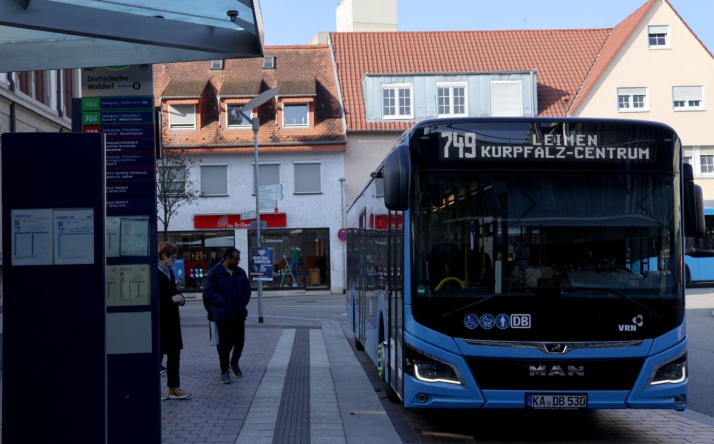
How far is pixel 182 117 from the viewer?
44781 millimetres

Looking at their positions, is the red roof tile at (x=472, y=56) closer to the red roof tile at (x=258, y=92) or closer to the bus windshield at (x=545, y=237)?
the red roof tile at (x=258, y=92)

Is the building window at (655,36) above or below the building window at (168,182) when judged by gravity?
above

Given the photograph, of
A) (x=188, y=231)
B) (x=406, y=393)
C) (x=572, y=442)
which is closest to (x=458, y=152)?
(x=406, y=393)

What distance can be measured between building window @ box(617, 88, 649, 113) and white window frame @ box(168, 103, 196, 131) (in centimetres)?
1956

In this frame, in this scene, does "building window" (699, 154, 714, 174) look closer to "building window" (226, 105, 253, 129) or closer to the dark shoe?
"building window" (226, 105, 253, 129)

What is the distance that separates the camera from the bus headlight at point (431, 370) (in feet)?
28.2

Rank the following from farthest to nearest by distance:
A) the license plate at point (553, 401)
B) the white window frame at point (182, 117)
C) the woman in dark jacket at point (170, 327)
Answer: the white window frame at point (182, 117) → the woman in dark jacket at point (170, 327) → the license plate at point (553, 401)

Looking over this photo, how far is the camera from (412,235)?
896cm

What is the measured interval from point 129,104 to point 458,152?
3.03 m

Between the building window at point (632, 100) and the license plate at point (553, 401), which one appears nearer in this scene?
the license plate at point (553, 401)

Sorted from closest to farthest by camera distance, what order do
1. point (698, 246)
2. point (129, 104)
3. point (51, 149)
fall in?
1. point (51, 149)
2. point (129, 104)
3. point (698, 246)

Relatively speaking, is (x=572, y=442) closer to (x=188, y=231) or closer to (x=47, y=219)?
(x=47, y=219)

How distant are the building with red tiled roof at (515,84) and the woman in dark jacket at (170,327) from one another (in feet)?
109

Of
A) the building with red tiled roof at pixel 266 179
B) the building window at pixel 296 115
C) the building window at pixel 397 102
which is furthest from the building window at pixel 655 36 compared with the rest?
the building window at pixel 296 115
